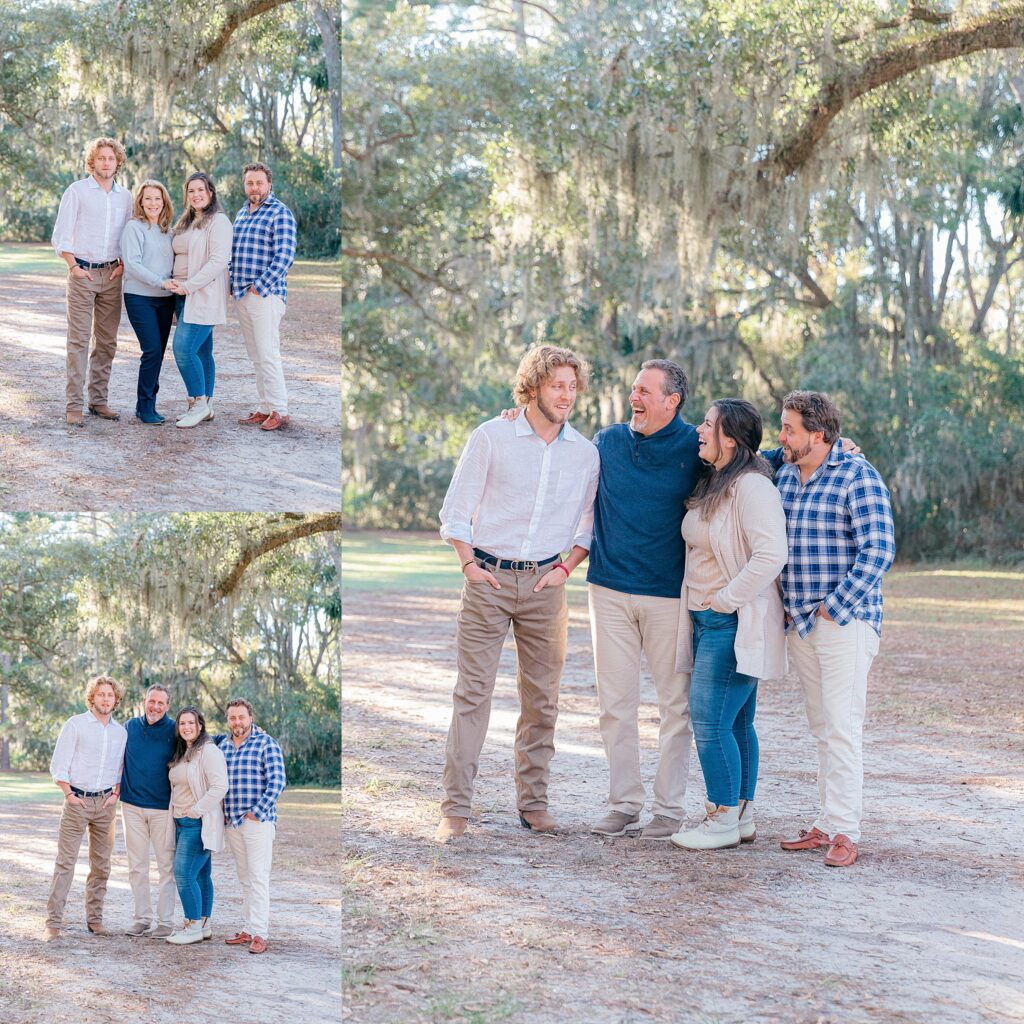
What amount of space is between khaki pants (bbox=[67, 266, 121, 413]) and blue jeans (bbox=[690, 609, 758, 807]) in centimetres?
206

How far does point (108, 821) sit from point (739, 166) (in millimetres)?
8956

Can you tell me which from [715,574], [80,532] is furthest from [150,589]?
[715,574]

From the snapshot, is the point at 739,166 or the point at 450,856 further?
the point at 739,166

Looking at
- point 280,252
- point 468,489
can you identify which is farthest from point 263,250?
point 468,489

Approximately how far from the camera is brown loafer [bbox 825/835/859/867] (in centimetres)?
420

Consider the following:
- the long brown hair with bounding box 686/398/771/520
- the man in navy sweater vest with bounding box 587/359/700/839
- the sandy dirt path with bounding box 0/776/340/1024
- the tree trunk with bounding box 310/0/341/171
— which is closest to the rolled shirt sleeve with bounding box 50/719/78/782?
the sandy dirt path with bounding box 0/776/340/1024

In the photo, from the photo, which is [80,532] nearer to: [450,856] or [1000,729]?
[450,856]

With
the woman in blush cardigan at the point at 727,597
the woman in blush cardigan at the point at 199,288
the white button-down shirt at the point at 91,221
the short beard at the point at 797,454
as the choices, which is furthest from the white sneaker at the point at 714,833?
the white button-down shirt at the point at 91,221

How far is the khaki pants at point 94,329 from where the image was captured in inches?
132

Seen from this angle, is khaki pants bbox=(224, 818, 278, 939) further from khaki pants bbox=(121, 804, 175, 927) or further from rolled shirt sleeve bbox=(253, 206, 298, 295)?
rolled shirt sleeve bbox=(253, 206, 298, 295)

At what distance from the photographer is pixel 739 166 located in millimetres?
10852

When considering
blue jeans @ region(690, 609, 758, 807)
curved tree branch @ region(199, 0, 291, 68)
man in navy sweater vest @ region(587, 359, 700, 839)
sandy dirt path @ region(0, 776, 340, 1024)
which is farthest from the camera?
man in navy sweater vest @ region(587, 359, 700, 839)

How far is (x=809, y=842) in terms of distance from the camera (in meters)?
4.38

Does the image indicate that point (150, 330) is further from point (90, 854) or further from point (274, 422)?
point (90, 854)
